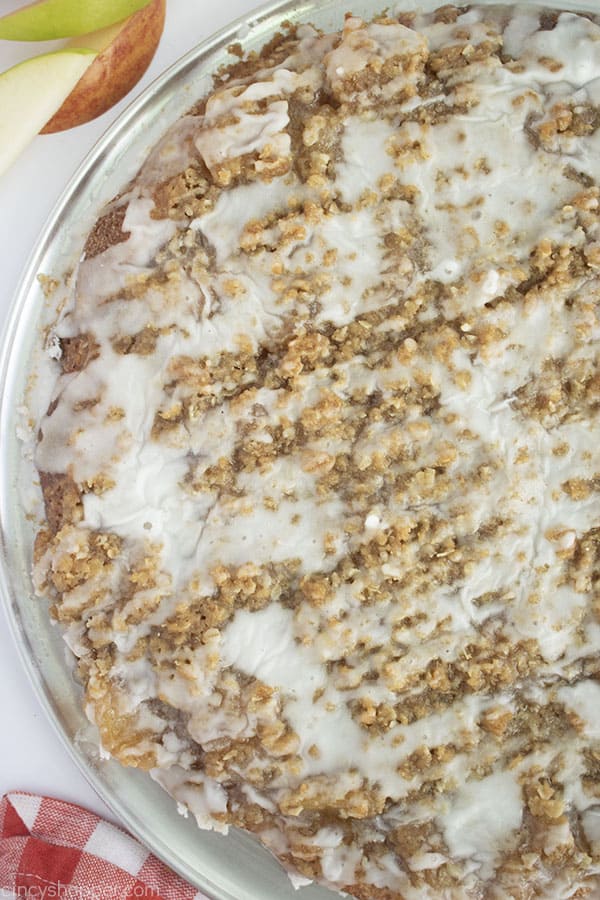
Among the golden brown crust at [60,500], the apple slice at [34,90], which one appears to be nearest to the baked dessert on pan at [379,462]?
the golden brown crust at [60,500]

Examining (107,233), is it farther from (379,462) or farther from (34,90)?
(379,462)

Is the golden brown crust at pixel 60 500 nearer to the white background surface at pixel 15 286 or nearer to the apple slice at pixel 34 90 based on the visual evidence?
the white background surface at pixel 15 286

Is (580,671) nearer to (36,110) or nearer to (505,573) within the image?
(505,573)

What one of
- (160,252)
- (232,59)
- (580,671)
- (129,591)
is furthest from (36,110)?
(580,671)

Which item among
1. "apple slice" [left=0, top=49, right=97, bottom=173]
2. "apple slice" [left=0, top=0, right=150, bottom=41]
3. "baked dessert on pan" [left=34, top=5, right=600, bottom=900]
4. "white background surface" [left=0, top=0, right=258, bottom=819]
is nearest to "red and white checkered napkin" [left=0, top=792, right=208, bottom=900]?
"white background surface" [left=0, top=0, right=258, bottom=819]

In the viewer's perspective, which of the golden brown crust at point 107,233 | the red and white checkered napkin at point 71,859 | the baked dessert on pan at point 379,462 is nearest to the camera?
the baked dessert on pan at point 379,462

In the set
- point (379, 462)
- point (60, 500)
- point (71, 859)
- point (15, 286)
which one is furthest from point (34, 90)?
point (71, 859)

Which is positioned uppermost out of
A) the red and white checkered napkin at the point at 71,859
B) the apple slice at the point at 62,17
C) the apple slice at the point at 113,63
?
the apple slice at the point at 62,17
